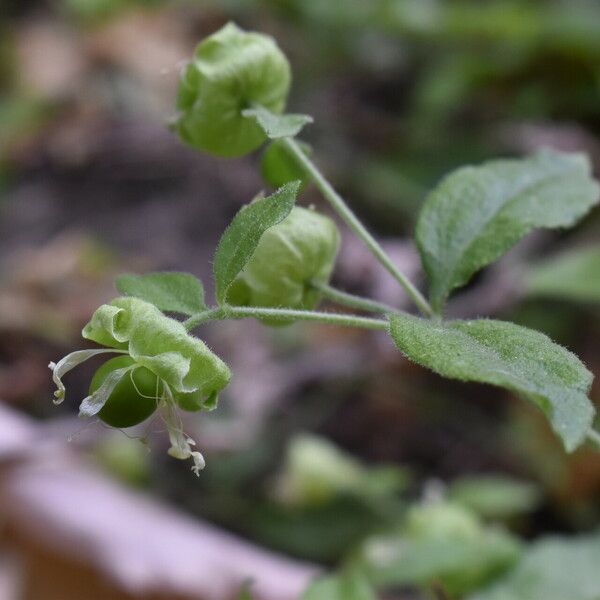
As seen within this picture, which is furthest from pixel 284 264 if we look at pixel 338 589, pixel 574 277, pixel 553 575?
pixel 574 277

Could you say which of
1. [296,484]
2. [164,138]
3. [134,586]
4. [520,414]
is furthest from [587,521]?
[164,138]

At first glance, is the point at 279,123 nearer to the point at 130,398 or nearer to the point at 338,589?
the point at 130,398

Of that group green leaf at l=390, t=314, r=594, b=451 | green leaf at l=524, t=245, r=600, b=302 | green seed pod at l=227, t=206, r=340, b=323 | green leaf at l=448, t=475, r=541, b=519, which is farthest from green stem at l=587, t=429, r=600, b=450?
green leaf at l=448, t=475, r=541, b=519

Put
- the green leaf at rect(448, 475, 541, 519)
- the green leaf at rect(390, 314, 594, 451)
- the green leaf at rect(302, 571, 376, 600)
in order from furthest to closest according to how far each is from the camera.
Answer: the green leaf at rect(448, 475, 541, 519)
the green leaf at rect(302, 571, 376, 600)
the green leaf at rect(390, 314, 594, 451)

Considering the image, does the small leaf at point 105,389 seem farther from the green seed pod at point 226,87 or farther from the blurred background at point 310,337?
the blurred background at point 310,337

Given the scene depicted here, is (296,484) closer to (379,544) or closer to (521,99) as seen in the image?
(379,544)

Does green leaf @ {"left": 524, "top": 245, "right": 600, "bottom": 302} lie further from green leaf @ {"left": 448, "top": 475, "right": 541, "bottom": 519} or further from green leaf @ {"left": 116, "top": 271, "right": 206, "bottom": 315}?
green leaf @ {"left": 116, "top": 271, "right": 206, "bottom": 315}

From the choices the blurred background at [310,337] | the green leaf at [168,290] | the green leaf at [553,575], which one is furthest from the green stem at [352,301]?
the green leaf at [553,575]
